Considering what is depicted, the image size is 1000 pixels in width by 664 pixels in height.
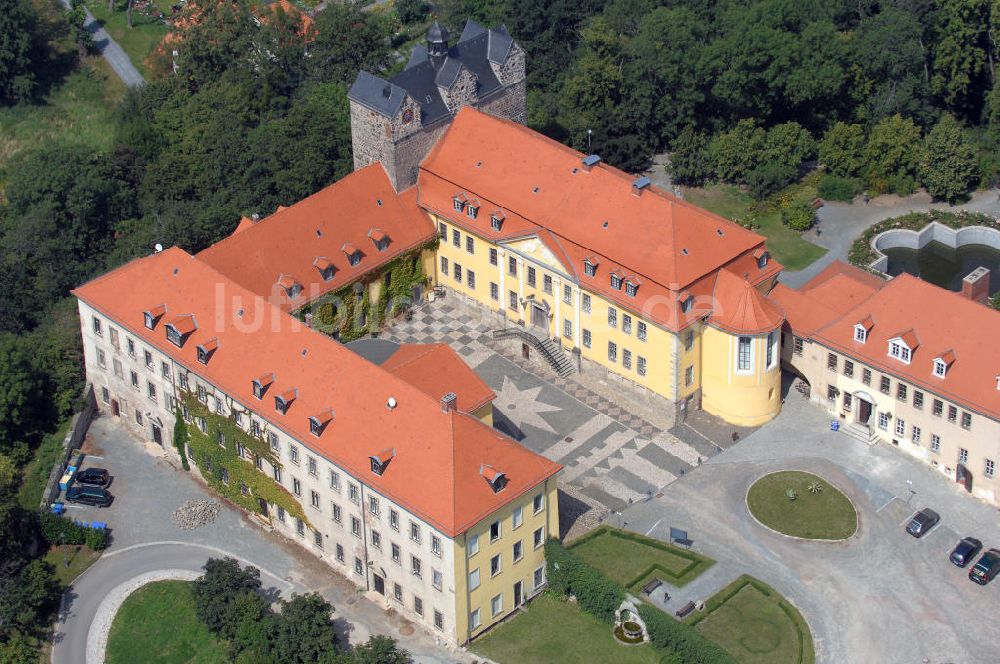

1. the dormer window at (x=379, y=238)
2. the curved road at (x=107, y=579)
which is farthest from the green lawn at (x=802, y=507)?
the dormer window at (x=379, y=238)

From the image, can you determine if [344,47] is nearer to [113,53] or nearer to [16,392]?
[113,53]

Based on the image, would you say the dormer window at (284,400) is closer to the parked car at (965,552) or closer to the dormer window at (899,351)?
the dormer window at (899,351)

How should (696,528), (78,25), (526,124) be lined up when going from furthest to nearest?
(78,25)
(526,124)
(696,528)

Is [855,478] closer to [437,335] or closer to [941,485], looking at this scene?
[941,485]

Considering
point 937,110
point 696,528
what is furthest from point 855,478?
point 937,110

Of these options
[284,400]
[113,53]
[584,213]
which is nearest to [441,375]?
[284,400]

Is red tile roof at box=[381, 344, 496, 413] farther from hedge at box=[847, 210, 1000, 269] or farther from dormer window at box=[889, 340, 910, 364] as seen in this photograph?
hedge at box=[847, 210, 1000, 269]
